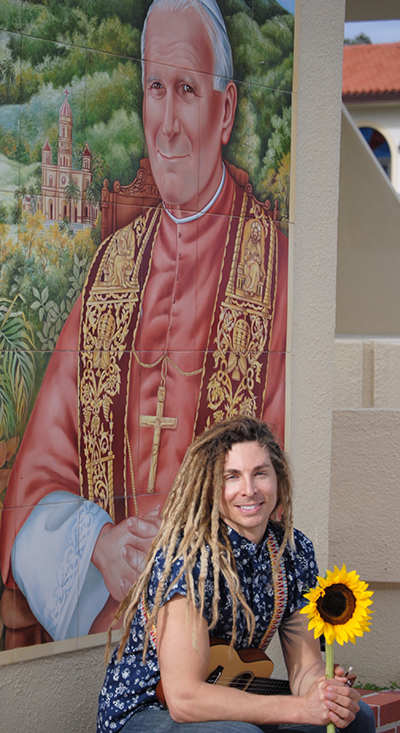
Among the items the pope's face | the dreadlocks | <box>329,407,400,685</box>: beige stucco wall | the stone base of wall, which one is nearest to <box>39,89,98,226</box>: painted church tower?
the pope's face

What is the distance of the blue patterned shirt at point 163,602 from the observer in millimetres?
2223

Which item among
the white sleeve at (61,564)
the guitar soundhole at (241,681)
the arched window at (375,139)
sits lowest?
the guitar soundhole at (241,681)

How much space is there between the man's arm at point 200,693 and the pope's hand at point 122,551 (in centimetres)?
71

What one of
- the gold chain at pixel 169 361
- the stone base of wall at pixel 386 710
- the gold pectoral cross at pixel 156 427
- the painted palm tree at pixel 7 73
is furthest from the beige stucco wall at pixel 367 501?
the painted palm tree at pixel 7 73

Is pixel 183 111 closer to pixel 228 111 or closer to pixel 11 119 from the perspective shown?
pixel 228 111

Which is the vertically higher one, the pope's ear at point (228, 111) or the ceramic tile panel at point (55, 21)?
the ceramic tile panel at point (55, 21)

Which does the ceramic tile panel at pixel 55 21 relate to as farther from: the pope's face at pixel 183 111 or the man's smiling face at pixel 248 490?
the man's smiling face at pixel 248 490

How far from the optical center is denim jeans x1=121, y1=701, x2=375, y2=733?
82.0 inches

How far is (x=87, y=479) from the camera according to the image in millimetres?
2783

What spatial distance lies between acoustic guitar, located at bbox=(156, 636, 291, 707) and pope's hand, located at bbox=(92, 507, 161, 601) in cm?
66

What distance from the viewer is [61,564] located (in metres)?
2.73

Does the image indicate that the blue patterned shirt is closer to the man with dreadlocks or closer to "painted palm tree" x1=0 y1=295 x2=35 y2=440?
the man with dreadlocks

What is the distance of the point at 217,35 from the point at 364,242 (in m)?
3.09

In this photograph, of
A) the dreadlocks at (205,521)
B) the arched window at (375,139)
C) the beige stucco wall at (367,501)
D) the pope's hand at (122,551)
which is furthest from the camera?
the arched window at (375,139)
